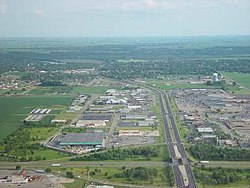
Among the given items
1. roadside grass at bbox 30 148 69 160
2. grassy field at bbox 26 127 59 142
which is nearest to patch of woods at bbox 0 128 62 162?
grassy field at bbox 26 127 59 142

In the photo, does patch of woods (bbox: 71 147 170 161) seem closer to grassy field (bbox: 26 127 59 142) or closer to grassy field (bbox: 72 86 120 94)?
grassy field (bbox: 26 127 59 142)

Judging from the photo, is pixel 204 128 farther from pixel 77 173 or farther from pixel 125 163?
pixel 77 173

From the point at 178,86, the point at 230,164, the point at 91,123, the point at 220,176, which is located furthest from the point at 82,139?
the point at 178,86

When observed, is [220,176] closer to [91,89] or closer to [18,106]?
[18,106]

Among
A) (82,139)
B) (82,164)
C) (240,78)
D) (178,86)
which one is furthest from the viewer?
(240,78)

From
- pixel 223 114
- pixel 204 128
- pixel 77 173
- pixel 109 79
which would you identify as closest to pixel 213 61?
pixel 109 79

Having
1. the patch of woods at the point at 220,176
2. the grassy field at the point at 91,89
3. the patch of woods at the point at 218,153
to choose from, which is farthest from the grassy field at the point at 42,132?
the grassy field at the point at 91,89

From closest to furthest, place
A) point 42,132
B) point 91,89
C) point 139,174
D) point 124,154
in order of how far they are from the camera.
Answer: point 139,174 < point 124,154 < point 42,132 < point 91,89
